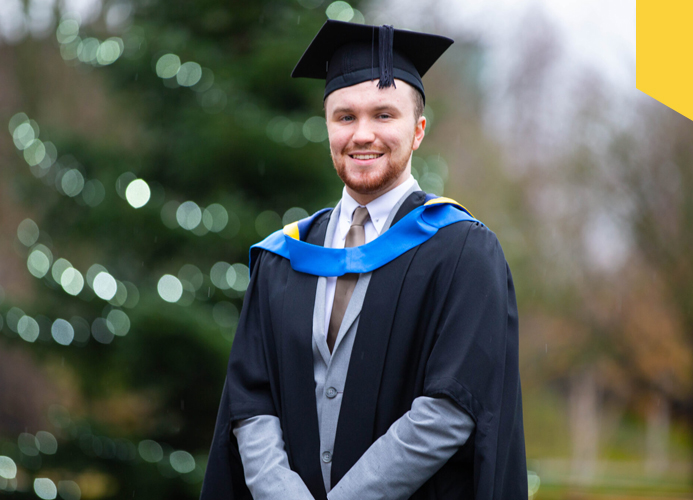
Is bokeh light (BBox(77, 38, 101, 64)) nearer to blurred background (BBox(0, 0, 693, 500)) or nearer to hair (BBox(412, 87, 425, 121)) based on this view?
blurred background (BBox(0, 0, 693, 500))

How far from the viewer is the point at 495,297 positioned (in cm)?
180

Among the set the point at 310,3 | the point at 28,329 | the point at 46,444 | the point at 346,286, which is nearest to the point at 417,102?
the point at 346,286

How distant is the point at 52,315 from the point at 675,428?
1448 cm

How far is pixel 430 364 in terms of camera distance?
177 cm

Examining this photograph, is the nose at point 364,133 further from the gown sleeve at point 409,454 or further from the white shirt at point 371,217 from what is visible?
the gown sleeve at point 409,454

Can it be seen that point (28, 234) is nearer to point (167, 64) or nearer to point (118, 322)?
point (118, 322)

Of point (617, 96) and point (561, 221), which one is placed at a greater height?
point (617, 96)

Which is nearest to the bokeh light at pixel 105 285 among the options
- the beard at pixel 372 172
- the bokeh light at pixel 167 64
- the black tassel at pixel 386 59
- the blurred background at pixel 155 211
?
the blurred background at pixel 155 211

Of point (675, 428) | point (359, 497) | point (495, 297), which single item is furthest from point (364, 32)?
point (675, 428)

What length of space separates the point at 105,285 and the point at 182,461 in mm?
1585

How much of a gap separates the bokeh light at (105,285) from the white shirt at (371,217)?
3708 millimetres

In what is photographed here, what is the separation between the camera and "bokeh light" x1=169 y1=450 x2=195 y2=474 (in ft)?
16.7

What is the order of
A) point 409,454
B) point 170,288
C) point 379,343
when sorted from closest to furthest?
1. point 409,454
2. point 379,343
3. point 170,288

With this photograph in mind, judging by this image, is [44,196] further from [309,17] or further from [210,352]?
[309,17]
